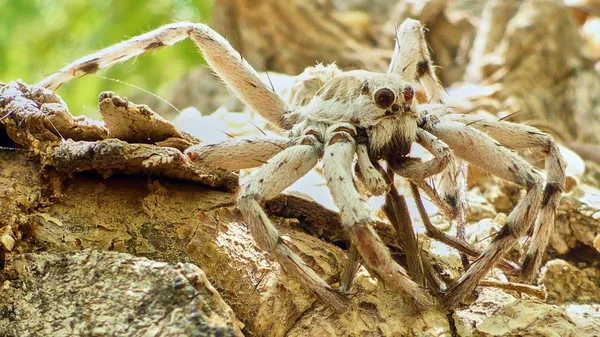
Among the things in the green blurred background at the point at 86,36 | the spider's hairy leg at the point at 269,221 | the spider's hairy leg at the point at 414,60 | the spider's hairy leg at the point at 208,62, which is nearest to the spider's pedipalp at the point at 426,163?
the spider's hairy leg at the point at 269,221

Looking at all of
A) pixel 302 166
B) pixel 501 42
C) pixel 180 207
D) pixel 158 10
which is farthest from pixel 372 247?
pixel 158 10

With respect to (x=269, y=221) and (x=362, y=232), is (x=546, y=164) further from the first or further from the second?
(x=269, y=221)

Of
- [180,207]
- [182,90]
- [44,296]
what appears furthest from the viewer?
[182,90]

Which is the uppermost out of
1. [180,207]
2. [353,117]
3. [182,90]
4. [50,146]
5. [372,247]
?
[182,90]

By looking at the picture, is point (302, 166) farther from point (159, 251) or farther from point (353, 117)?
point (159, 251)

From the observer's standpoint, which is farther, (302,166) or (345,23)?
(345,23)

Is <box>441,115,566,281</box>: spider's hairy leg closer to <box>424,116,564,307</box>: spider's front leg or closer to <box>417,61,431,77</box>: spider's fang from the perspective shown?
<box>424,116,564,307</box>: spider's front leg

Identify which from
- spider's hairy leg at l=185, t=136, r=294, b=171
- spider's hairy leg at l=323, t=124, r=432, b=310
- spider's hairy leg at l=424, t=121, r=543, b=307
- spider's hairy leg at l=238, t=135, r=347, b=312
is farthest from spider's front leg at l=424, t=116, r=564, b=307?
spider's hairy leg at l=185, t=136, r=294, b=171
